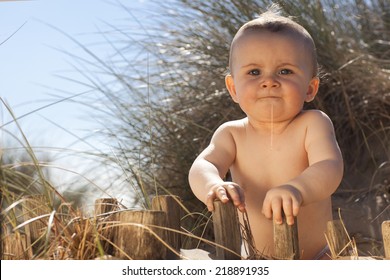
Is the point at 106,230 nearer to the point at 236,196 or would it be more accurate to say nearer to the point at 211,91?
the point at 236,196

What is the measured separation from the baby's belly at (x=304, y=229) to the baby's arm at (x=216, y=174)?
0.16m

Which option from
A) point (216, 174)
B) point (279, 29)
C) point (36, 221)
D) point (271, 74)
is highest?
point (279, 29)

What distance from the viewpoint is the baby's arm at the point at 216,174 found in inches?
57.7

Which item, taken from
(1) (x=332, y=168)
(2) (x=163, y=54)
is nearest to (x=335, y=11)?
(2) (x=163, y=54)

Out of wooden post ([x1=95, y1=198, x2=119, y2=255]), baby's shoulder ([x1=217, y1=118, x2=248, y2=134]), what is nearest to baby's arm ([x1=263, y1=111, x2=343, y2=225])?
baby's shoulder ([x1=217, y1=118, x2=248, y2=134])

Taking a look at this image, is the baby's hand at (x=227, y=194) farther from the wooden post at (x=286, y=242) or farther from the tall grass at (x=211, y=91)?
the tall grass at (x=211, y=91)

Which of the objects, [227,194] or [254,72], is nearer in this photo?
[227,194]

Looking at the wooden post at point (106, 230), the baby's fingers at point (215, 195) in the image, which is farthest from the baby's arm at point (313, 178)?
the wooden post at point (106, 230)

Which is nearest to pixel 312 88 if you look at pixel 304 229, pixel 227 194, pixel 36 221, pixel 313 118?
pixel 313 118

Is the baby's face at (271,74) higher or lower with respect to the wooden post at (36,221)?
higher

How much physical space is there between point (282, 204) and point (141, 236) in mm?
335

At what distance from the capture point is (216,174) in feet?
5.43

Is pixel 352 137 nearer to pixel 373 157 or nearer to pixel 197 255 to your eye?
pixel 373 157
